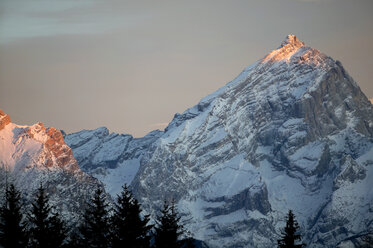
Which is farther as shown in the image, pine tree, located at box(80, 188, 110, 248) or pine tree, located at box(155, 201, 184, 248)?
pine tree, located at box(80, 188, 110, 248)

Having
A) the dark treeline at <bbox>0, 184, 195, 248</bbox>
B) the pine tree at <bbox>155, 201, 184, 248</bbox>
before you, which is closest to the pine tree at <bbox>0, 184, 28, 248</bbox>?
the dark treeline at <bbox>0, 184, 195, 248</bbox>

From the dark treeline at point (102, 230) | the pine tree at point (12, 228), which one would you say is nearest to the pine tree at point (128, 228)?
the dark treeline at point (102, 230)

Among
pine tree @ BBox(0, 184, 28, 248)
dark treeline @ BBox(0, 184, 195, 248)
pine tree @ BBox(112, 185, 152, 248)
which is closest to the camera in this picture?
pine tree @ BBox(112, 185, 152, 248)

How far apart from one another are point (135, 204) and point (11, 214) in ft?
37.2

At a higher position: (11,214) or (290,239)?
A: (11,214)

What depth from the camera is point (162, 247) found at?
302 feet

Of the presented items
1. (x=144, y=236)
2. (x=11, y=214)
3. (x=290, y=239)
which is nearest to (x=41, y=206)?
(x=11, y=214)

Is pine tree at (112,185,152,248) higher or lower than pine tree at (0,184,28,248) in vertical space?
lower

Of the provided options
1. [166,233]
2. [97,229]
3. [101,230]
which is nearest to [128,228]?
[166,233]

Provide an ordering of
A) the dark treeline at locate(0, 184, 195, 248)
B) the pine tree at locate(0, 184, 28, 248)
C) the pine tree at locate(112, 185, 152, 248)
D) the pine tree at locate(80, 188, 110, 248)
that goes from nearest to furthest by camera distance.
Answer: the pine tree at locate(112, 185, 152, 248)
the dark treeline at locate(0, 184, 195, 248)
the pine tree at locate(0, 184, 28, 248)
the pine tree at locate(80, 188, 110, 248)

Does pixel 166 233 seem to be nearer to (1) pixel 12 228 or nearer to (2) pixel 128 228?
(2) pixel 128 228

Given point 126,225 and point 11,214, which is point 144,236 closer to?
point 126,225

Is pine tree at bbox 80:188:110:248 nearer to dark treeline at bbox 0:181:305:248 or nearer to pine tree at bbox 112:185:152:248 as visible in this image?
dark treeline at bbox 0:181:305:248

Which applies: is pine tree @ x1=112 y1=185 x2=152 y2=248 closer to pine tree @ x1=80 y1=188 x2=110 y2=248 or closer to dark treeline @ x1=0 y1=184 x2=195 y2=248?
dark treeline @ x1=0 y1=184 x2=195 y2=248
